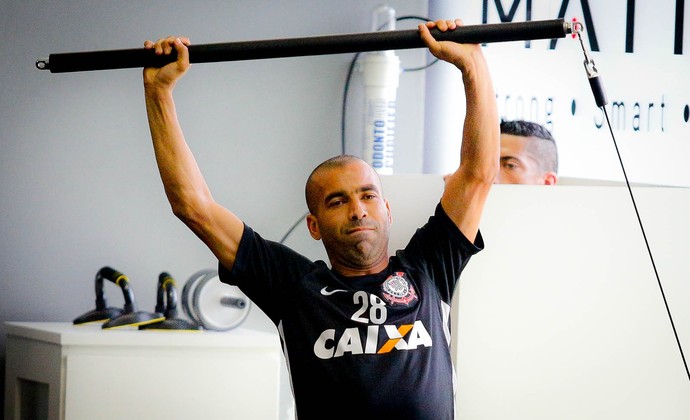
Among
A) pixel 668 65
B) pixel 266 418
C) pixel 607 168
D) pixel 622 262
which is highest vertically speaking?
pixel 668 65

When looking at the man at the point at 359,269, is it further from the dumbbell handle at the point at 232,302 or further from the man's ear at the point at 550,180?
the dumbbell handle at the point at 232,302

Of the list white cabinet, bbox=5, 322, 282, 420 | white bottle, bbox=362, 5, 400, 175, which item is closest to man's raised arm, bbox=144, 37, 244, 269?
white cabinet, bbox=5, 322, 282, 420

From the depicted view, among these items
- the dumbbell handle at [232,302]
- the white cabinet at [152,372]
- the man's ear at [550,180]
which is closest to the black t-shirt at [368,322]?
the man's ear at [550,180]

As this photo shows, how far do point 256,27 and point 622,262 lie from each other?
1.59 m

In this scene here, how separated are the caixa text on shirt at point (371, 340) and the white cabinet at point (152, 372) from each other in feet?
2.89

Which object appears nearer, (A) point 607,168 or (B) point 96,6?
(B) point 96,6

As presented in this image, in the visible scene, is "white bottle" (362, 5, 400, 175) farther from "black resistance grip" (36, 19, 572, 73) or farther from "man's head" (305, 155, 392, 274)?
"black resistance grip" (36, 19, 572, 73)

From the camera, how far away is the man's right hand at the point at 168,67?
1.72 meters

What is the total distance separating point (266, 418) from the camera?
2.54 meters

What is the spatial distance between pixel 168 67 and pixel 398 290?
56 centimetres

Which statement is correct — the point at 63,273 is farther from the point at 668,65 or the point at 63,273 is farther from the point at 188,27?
the point at 668,65

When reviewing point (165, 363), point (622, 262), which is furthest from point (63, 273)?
point (622, 262)

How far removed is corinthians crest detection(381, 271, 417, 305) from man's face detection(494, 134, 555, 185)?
0.83 meters

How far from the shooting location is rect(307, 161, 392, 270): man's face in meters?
1.72
